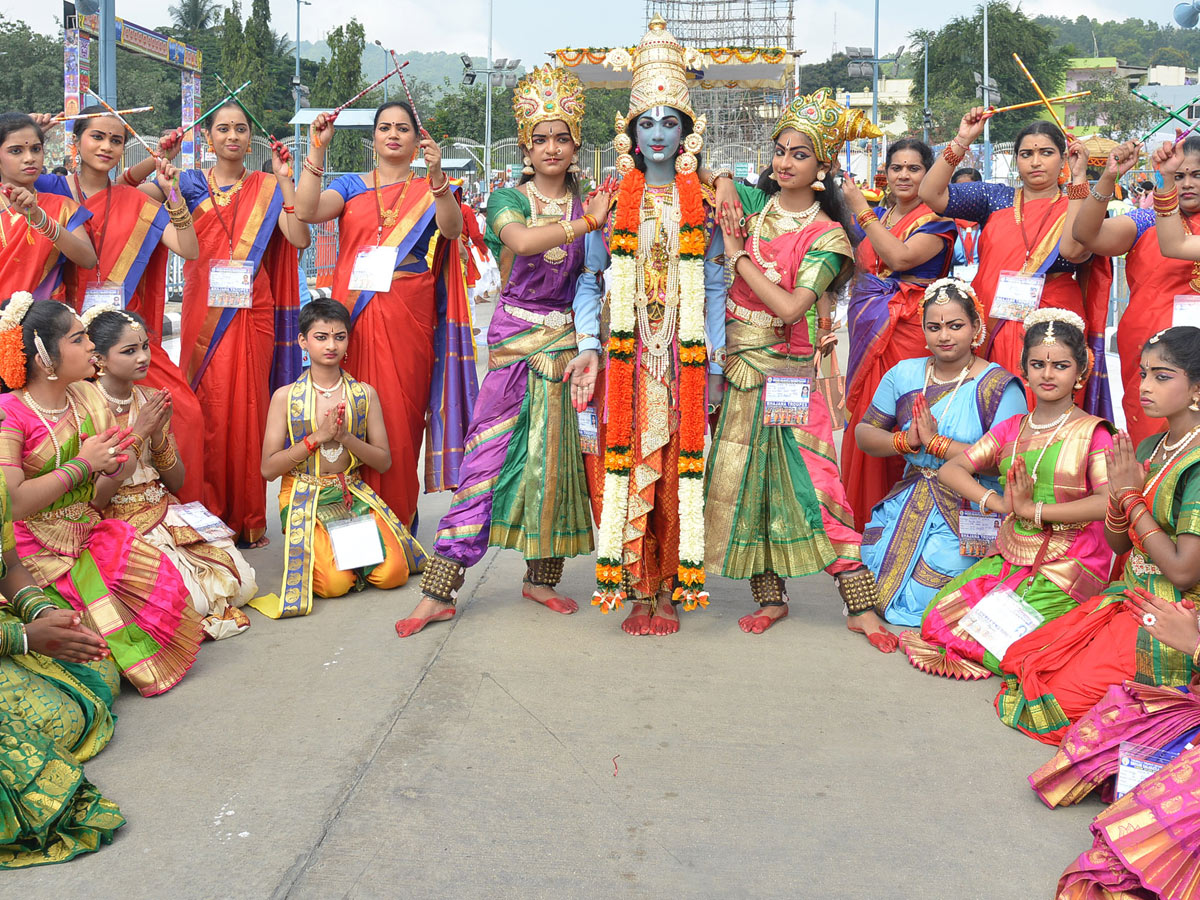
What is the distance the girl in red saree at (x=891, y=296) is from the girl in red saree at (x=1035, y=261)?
0.86ft

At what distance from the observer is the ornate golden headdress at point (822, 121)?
3.98 meters

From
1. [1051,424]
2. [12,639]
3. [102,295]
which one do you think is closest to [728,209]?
[1051,424]

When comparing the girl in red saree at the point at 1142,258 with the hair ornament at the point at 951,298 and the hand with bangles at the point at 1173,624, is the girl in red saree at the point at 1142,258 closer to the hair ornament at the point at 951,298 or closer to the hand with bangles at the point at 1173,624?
the hair ornament at the point at 951,298

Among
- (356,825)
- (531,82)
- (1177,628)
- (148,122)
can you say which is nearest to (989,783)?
(1177,628)

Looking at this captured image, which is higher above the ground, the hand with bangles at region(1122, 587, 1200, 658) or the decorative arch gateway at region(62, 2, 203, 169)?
the decorative arch gateway at region(62, 2, 203, 169)

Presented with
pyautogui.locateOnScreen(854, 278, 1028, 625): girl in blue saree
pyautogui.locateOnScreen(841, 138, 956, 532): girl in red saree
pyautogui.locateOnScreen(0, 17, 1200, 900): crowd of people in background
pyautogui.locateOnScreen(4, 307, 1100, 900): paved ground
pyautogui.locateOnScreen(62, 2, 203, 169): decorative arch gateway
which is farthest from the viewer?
pyautogui.locateOnScreen(62, 2, 203, 169): decorative arch gateway

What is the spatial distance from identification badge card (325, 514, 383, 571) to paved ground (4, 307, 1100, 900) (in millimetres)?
399

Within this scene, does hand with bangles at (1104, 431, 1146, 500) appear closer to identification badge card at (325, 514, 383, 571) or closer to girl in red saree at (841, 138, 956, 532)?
girl in red saree at (841, 138, 956, 532)

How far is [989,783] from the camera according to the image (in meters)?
3.00

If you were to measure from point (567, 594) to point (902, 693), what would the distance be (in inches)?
60.0

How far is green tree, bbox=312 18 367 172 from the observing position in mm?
29422

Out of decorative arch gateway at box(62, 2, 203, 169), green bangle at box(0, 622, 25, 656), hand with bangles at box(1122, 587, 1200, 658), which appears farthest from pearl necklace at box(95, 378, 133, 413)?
hand with bangles at box(1122, 587, 1200, 658)

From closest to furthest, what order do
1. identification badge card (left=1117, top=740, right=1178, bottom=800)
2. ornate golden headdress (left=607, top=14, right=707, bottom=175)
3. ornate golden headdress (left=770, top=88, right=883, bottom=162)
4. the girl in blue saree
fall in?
identification badge card (left=1117, top=740, right=1178, bottom=800)
ornate golden headdress (left=607, top=14, right=707, bottom=175)
ornate golden headdress (left=770, top=88, right=883, bottom=162)
the girl in blue saree

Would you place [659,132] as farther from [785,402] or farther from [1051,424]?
[1051,424]
